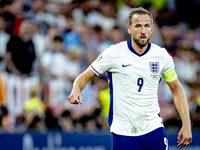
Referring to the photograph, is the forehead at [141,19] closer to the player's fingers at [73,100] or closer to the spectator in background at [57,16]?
the player's fingers at [73,100]

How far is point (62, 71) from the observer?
8492 mm

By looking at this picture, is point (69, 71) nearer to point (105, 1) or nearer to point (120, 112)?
point (105, 1)

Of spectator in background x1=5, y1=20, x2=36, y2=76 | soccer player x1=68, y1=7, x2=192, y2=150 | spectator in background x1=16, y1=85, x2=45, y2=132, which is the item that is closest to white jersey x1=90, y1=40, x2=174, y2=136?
soccer player x1=68, y1=7, x2=192, y2=150

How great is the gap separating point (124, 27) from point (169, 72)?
5.90m

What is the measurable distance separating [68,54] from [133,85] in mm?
4800

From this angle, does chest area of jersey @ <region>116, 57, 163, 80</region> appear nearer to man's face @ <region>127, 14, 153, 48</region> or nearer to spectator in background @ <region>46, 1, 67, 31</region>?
man's face @ <region>127, 14, 153, 48</region>

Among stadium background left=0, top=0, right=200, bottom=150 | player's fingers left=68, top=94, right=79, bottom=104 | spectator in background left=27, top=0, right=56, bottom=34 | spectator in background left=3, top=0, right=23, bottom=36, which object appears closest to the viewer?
player's fingers left=68, top=94, right=79, bottom=104

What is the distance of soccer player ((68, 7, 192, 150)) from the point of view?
415 cm

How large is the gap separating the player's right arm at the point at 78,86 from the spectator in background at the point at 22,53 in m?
4.29

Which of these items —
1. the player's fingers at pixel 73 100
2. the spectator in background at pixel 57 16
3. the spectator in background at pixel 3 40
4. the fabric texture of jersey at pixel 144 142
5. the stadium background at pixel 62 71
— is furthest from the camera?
the spectator in background at pixel 57 16

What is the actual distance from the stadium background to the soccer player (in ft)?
10.4

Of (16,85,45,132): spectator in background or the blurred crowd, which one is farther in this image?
the blurred crowd

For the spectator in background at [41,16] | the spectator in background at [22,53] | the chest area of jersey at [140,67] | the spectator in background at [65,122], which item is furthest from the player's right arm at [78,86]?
the spectator in background at [41,16]

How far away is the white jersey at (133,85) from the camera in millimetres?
4176
